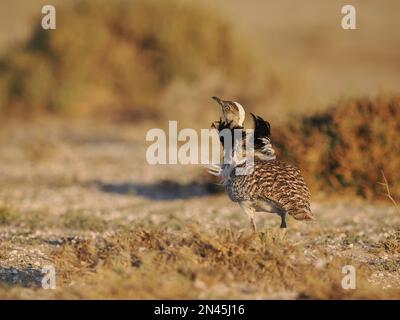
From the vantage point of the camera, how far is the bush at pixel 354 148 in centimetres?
993

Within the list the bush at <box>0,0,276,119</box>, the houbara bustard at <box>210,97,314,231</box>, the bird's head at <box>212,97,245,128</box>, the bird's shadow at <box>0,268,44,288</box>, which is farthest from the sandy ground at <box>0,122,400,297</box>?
the bush at <box>0,0,276,119</box>

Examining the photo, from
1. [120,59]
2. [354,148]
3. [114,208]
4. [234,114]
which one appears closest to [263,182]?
[234,114]

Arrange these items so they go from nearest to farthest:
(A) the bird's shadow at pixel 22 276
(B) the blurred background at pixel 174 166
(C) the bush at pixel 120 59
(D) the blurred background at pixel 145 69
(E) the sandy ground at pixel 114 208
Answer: (B) the blurred background at pixel 174 166
(A) the bird's shadow at pixel 22 276
(E) the sandy ground at pixel 114 208
(D) the blurred background at pixel 145 69
(C) the bush at pixel 120 59

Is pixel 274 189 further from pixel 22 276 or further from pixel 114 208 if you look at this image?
pixel 114 208

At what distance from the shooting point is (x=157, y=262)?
214 inches

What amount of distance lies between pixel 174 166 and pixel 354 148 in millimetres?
4203

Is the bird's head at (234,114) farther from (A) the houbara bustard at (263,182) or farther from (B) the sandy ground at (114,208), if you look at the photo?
(B) the sandy ground at (114,208)

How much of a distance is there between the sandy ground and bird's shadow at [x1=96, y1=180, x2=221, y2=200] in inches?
0.6

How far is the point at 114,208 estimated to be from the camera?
972 centimetres

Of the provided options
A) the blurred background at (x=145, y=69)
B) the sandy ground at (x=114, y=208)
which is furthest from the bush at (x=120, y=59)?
the sandy ground at (x=114, y=208)

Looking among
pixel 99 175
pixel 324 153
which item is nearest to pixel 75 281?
pixel 324 153

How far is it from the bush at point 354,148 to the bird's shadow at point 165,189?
4.43 feet

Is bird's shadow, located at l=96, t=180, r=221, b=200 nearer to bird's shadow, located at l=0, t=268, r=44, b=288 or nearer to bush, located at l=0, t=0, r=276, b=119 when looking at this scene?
bird's shadow, located at l=0, t=268, r=44, b=288

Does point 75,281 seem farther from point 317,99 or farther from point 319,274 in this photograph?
point 317,99
